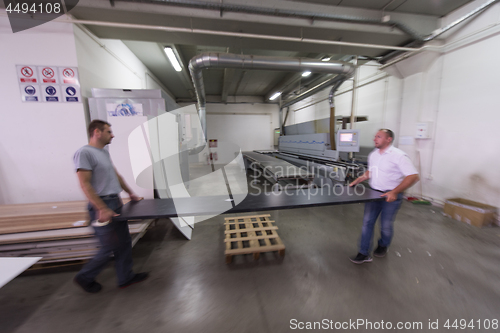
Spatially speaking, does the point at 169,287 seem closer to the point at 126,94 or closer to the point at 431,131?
the point at 126,94

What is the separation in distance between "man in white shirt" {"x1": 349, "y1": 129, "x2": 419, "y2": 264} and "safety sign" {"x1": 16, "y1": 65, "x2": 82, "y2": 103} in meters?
4.13

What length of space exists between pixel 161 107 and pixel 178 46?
2.94m

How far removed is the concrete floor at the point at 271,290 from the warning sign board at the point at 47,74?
2.59 m

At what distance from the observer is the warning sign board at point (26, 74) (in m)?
2.55

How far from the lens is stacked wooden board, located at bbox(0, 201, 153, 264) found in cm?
198

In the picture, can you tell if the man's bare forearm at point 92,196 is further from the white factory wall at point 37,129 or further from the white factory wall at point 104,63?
the white factory wall at point 104,63

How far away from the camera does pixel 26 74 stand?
2572 mm

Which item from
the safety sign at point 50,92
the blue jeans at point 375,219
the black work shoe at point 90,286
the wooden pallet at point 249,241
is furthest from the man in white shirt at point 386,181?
the safety sign at point 50,92

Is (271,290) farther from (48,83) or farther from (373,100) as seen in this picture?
(373,100)

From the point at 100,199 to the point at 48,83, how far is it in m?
2.54

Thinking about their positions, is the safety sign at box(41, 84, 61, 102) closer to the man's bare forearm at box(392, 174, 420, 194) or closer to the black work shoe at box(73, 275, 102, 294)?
the black work shoe at box(73, 275, 102, 294)

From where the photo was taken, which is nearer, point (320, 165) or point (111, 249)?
point (111, 249)

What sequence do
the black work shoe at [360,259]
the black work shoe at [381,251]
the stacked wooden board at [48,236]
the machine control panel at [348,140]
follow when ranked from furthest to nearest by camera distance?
the machine control panel at [348,140]
the black work shoe at [381,251]
the black work shoe at [360,259]
the stacked wooden board at [48,236]

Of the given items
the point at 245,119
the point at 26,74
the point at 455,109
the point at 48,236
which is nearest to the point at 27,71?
the point at 26,74
